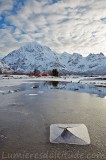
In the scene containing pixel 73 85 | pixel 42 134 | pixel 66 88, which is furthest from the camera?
pixel 73 85

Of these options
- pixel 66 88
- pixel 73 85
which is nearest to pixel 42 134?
pixel 66 88

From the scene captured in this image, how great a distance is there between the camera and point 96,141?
453 inches

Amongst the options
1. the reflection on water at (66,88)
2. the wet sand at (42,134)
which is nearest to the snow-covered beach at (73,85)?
the reflection on water at (66,88)

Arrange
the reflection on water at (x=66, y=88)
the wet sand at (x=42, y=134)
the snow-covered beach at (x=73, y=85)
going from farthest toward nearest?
the snow-covered beach at (x=73, y=85) → the reflection on water at (x=66, y=88) → the wet sand at (x=42, y=134)

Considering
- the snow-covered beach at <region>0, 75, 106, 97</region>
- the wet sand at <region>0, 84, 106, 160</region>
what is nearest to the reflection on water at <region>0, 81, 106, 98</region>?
the snow-covered beach at <region>0, 75, 106, 97</region>

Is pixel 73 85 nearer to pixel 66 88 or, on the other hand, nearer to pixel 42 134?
Result: pixel 66 88

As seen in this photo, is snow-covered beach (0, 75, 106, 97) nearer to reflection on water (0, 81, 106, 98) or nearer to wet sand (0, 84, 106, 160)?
reflection on water (0, 81, 106, 98)

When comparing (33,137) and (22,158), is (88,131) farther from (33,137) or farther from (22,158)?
(22,158)

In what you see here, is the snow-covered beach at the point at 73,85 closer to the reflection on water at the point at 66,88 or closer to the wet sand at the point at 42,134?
the reflection on water at the point at 66,88

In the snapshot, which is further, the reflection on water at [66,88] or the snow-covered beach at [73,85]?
the snow-covered beach at [73,85]

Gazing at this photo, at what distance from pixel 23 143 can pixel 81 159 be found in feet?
11.0

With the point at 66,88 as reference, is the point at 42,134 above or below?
below

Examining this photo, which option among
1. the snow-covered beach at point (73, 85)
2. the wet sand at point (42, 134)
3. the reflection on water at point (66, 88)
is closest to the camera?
the wet sand at point (42, 134)

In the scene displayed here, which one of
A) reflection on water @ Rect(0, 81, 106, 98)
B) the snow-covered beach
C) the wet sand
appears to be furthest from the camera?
the snow-covered beach
